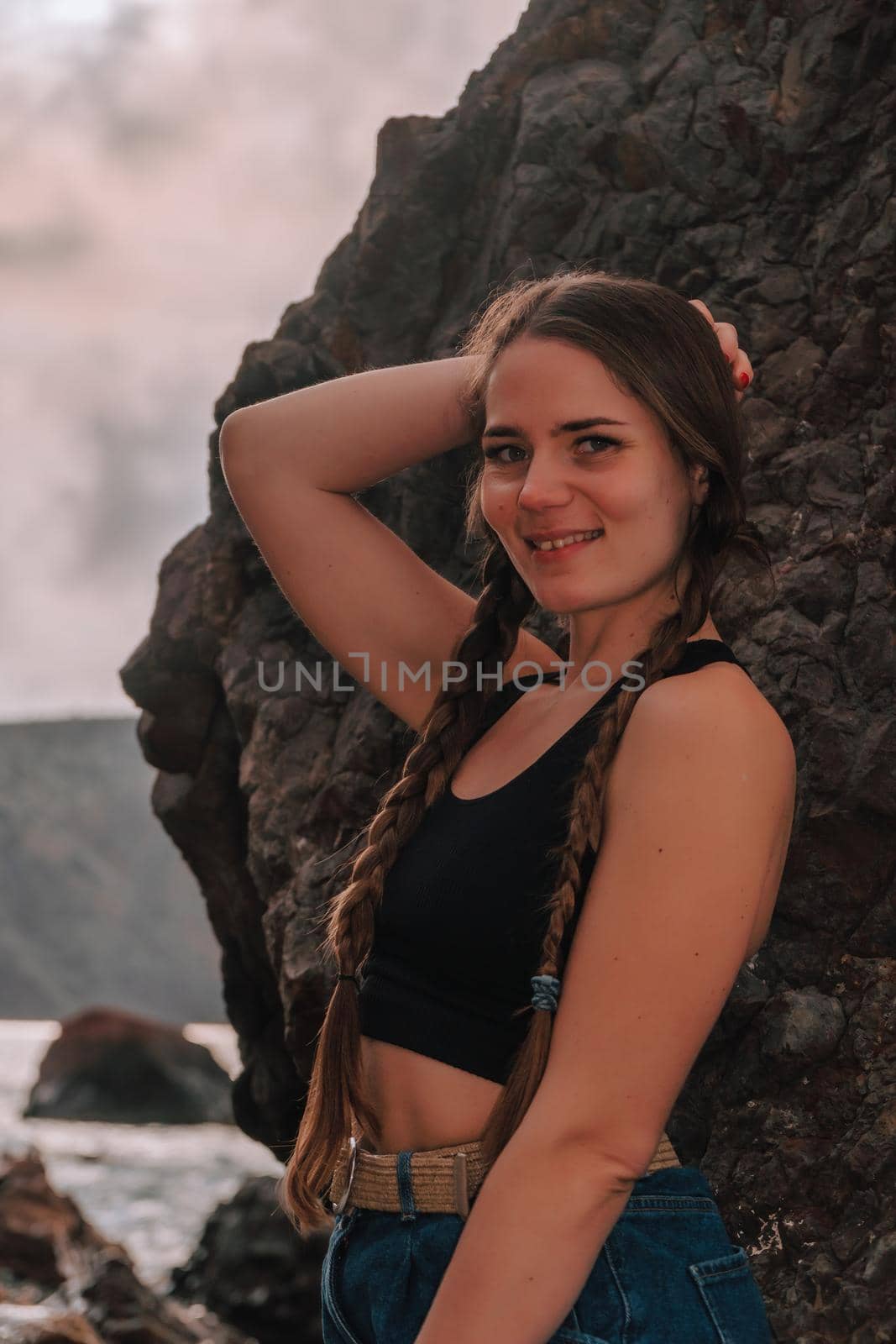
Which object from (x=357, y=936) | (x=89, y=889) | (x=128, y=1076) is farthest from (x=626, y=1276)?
(x=89, y=889)

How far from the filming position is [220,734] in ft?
16.6

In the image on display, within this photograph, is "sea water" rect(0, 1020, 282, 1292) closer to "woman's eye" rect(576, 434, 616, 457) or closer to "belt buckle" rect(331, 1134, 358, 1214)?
"belt buckle" rect(331, 1134, 358, 1214)

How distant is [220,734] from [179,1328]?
11.8ft

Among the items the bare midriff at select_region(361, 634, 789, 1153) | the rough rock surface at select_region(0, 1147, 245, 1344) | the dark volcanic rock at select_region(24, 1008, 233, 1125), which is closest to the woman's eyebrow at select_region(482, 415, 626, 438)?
the bare midriff at select_region(361, 634, 789, 1153)

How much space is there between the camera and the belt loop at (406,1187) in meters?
1.87

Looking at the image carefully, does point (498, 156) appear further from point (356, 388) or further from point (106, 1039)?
point (106, 1039)

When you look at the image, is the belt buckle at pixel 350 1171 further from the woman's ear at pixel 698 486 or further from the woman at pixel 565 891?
the woman's ear at pixel 698 486

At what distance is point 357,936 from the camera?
2105mm

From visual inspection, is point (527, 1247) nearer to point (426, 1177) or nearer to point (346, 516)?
point (426, 1177)

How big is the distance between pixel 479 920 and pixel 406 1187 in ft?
1.30

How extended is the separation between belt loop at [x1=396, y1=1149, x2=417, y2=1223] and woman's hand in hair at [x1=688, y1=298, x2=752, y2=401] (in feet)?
4.44

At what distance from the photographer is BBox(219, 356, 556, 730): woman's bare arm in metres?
2.61

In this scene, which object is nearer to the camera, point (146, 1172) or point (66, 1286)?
point (66, 1286)

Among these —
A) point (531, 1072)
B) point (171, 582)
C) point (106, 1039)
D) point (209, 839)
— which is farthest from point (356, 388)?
point (106, 1039)
